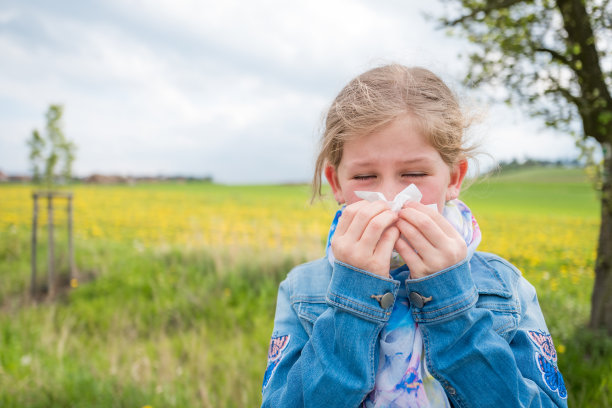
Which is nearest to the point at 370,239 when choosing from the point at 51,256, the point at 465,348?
the point at 465,348

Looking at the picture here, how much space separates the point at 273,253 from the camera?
5914 millimetres

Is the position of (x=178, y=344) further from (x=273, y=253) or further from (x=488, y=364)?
(x=488, y=364)

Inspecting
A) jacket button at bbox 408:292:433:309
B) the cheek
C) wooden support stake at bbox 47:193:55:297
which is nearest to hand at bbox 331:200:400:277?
jacket button at bbox 408:292:433:309

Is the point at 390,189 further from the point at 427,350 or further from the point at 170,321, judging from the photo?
the point at 170,321

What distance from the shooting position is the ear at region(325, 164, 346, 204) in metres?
1.56

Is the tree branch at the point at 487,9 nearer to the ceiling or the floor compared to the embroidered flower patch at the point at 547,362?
nearer to the ceiling

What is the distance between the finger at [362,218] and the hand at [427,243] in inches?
2.9

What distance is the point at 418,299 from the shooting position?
4.01 feet

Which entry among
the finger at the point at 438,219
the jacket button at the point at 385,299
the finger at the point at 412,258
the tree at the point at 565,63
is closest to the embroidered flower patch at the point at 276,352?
the jacket button at the point at 385,299

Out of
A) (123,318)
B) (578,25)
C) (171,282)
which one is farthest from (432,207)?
(171,282)

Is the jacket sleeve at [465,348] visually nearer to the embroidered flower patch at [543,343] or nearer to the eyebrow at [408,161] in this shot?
the embroidered flower patch at [543,343]

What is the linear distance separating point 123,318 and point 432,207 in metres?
4.60

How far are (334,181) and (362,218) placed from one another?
425 millimetres

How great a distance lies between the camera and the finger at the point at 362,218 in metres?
1.20
